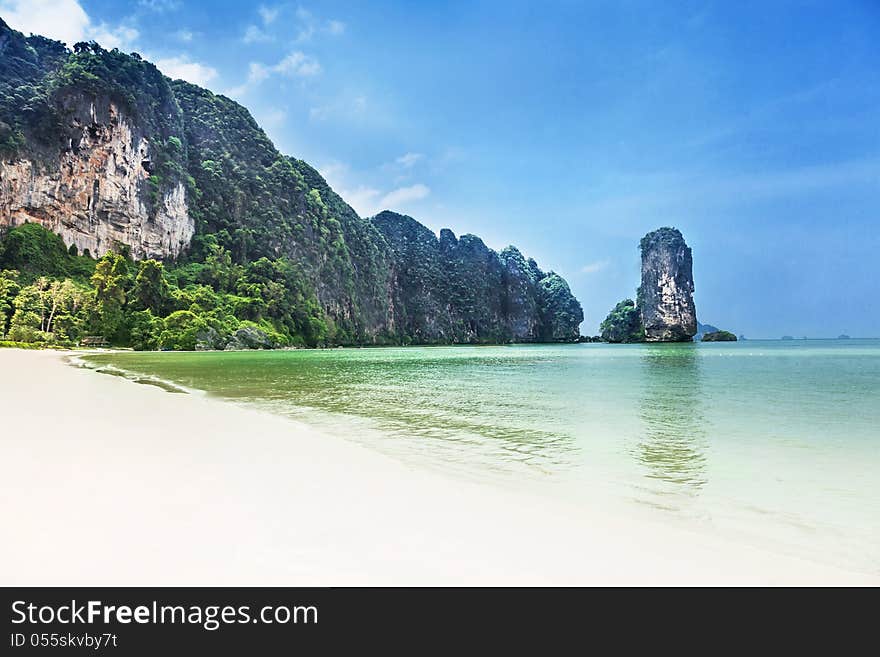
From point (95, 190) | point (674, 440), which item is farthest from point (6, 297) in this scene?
point (674, 440)

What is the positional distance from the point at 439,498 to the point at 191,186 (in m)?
→ 112

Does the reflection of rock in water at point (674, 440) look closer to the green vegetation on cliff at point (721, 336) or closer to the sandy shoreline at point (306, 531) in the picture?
the sandy shoreline at point (306, 531)

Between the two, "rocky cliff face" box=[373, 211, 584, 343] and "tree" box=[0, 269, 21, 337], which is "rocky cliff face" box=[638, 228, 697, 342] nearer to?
"rocky cliff face" box=[373, 211, 584, 343]

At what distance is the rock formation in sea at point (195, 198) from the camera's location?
7544 centimetres

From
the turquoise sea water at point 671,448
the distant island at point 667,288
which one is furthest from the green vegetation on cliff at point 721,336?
the turquoise sea water at point 671,448

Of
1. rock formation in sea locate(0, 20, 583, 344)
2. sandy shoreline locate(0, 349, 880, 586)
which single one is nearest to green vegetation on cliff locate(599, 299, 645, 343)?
rock formation in sea locate(0, 20, 583, 344)

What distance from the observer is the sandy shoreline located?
253 cm

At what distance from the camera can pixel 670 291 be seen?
133 metres

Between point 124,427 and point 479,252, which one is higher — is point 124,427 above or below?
below

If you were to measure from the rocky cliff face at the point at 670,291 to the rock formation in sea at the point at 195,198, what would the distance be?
55853mm

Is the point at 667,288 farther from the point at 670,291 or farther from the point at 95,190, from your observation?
the point at 95,190
